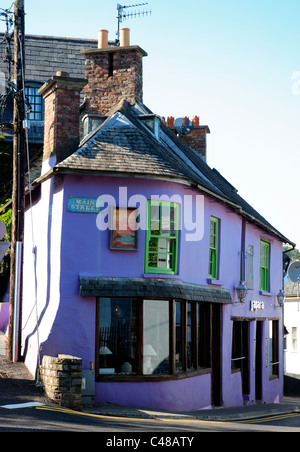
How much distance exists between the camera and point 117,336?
16.9 metres

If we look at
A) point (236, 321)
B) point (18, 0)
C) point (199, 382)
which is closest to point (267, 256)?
point (236, 321)

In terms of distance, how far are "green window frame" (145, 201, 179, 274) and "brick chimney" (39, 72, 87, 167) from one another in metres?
3.18

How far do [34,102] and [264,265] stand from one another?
12.2 m

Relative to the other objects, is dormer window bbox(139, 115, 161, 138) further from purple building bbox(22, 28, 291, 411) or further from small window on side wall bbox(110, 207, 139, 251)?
small window on side wall bbox(110, 207, 139, 251)

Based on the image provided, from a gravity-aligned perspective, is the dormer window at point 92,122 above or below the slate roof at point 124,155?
above

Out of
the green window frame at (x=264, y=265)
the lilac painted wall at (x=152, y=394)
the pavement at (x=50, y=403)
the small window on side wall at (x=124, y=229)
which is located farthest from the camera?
the green window frame at (x=264, y=265)

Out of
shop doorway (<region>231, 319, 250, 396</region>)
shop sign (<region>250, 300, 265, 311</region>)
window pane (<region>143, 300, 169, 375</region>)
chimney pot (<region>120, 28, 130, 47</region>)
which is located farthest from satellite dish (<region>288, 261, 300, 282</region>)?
window pane (<region>143, 300, 169, 375</region>)

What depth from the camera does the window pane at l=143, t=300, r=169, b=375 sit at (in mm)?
17125

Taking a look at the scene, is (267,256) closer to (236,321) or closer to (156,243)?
(236,321)

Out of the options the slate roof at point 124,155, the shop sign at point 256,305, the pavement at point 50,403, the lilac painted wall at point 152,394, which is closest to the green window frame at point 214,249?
the slate roof at point 124,155

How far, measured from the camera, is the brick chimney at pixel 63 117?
18984mm

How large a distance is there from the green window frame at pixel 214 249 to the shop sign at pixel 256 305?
3.66m

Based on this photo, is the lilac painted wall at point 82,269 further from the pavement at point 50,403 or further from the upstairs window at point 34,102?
the upstairs window at point 34,102

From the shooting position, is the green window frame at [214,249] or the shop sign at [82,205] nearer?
the shop sign at [82,205]
